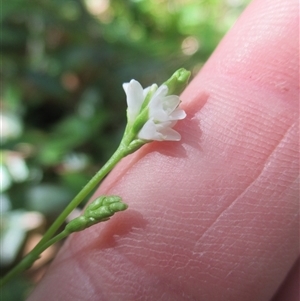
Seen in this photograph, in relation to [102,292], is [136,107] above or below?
above

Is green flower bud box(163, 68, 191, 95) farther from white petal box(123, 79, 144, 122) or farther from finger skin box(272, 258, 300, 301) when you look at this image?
finger skin box(272, 258, 300, 301)

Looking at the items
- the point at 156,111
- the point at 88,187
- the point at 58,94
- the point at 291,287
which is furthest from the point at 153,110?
the point at 58,94

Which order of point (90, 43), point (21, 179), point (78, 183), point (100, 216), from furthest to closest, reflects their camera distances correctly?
point (90, 43) → point (21, 179) → point (78, 183) → point (100, 216)

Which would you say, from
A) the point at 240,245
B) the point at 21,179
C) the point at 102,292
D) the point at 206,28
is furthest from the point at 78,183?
the point at 206,28

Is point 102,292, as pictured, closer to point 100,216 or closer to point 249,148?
point 100,216

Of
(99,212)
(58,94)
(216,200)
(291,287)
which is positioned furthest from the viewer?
(58,94)

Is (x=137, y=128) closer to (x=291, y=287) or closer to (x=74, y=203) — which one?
(x=74, y=203)
